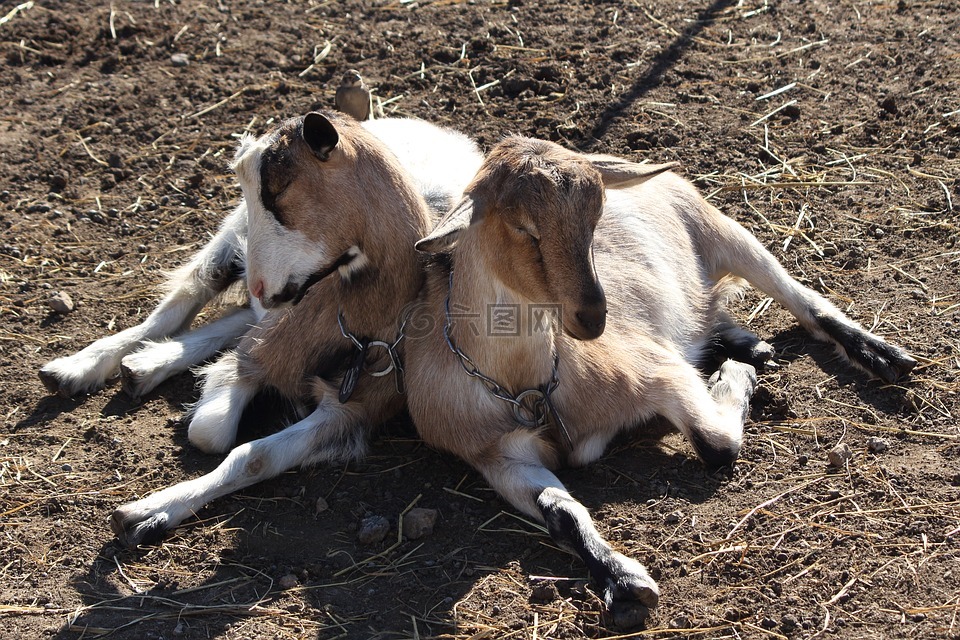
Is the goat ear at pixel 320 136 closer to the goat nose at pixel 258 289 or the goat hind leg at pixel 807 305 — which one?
the goat nose at pixel 258 289

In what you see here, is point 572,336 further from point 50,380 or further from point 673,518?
point 50,380

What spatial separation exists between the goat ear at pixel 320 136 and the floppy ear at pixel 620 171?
0.97m

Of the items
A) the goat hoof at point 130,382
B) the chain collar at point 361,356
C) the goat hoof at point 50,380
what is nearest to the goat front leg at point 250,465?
the chain collar at point 361,356

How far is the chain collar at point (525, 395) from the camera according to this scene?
3.77m

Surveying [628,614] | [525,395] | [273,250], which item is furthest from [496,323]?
[628,614]

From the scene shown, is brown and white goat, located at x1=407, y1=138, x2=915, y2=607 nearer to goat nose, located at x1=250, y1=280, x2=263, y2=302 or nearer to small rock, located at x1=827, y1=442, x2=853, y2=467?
small rock, located at x1=827, y1=442, x2=853, y2=467

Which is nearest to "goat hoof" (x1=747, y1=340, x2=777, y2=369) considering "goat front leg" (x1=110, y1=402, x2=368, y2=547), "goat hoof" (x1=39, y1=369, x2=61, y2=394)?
"goat front leg" (x1=110, y1=402, x2=368, y2=547)

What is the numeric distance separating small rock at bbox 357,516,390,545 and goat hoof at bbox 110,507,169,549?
74 centimetres

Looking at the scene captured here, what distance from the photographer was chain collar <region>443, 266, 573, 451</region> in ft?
12.4

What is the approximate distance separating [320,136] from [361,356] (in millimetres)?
903

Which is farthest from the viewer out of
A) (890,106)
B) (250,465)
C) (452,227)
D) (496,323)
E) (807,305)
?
(890,106)

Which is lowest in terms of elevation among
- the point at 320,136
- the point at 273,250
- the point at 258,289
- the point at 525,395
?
the point at 525,395

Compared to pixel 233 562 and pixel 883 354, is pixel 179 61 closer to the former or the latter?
pixel 233 562

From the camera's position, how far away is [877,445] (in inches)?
150
